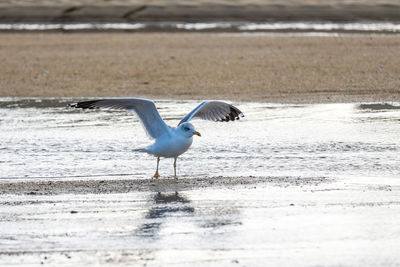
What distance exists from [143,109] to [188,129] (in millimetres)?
746

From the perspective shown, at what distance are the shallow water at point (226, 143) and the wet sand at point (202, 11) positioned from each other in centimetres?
2255

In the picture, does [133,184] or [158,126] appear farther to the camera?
[158,126]

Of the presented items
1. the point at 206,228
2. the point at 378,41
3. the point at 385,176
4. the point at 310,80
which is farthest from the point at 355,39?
the point at 206,228

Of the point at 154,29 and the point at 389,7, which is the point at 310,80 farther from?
the point at 389,7

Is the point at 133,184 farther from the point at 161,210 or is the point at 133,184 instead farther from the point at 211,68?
the point at 211,68

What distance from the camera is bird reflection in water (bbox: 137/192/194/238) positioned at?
24.4 feet

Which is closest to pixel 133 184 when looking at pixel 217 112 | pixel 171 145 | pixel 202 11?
pixel 171 145

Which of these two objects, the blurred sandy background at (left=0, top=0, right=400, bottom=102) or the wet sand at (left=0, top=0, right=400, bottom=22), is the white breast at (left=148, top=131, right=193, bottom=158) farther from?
the wet sand at (left=0, top=0, right=400, bottom=22)

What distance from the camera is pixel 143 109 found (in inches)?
406

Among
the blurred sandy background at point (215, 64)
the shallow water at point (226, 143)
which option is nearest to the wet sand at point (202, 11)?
the blurred sandy background at point (215, 64)

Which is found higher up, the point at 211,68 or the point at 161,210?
the point at 211,68

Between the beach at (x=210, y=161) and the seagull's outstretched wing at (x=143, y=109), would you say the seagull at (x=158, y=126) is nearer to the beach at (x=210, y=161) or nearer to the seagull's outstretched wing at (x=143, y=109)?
the seagull's outstretched wing at (x=143, y=109)

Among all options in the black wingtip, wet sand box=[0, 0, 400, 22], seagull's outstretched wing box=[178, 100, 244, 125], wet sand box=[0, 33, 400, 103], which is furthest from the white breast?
wet sand box=[0, 0, 400, 22]

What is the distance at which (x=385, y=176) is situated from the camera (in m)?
9.69
